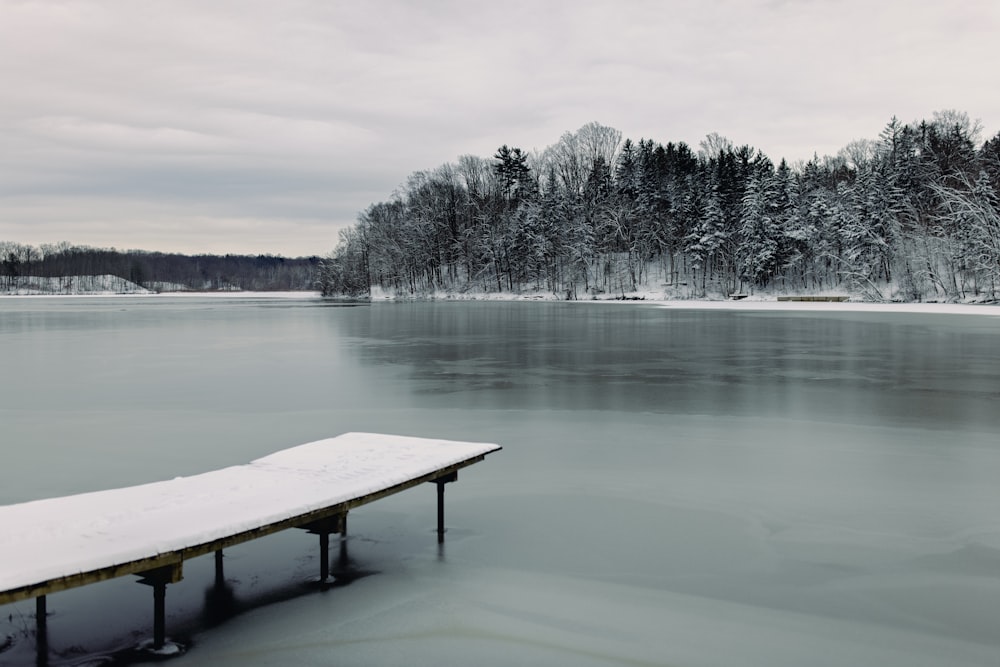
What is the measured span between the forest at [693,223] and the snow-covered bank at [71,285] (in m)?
93.5

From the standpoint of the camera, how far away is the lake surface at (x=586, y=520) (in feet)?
12.9

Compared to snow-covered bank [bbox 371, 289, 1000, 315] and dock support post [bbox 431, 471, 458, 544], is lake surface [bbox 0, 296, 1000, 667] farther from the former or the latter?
snow-covered bank [bbox 371, 289, 1000, 315]

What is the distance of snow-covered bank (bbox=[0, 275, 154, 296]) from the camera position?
176 meters

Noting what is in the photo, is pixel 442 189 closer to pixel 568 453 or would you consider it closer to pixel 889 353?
pixel 889 353

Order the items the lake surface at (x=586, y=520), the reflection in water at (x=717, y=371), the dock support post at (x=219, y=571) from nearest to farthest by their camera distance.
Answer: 1. the lake surface at (x=586, y=520)
2. the dock support post at (x=219, y=571)
3. the reflection in water at (x=717, y=371)

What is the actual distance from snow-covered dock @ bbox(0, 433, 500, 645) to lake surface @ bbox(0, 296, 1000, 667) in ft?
1.67

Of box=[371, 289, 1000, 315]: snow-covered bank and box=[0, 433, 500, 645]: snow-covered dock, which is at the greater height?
box=[371, 289, 1000, 315]: snow-covered bank

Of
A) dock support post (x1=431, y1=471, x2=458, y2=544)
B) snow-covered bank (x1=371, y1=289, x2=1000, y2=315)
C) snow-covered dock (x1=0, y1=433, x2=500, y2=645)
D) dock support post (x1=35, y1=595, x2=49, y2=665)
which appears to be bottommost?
dock support post (x1=35, y1=595, x2=49, y2=665)

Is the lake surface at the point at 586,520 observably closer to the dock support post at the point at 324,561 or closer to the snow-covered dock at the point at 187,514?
the dock support post at the point at 324,561

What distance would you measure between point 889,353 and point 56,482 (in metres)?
18.7

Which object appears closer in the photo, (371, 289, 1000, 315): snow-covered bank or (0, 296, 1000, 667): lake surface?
(0, 296, 1000, 667): lake surface

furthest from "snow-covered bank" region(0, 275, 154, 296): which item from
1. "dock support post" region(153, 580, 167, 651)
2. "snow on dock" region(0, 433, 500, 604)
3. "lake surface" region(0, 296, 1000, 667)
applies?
"dock support post" region(153, 580, 167, 651)

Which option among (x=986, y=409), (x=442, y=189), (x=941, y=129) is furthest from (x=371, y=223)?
(x=986, y=409)

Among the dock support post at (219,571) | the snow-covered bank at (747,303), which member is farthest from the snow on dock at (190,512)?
the snow-covered bank at (747,303)
